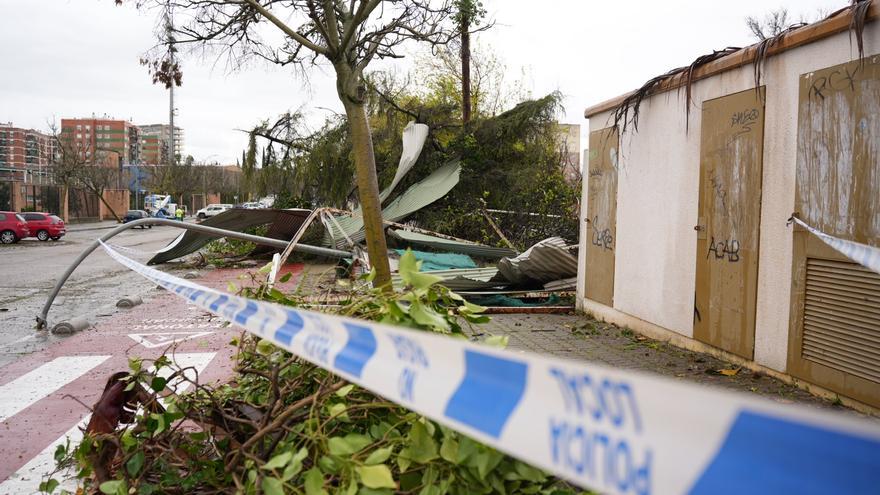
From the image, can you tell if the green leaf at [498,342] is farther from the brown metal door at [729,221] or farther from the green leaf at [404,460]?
the brown metal door at [729,221]

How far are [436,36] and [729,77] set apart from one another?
6.19 m

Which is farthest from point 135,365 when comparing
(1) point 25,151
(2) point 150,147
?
(2) point 150,147

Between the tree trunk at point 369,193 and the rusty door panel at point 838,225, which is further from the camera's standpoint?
the tree trunk at point 369,193

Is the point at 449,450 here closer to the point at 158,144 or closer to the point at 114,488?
the point at 114,488

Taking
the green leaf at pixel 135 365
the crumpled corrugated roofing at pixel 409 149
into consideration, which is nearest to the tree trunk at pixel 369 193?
the green leaf at pixel 135 365

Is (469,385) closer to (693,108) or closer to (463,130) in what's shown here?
(693,108)

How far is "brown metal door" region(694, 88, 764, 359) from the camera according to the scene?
241 inches

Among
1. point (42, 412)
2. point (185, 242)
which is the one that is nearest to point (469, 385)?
point (42, 412)

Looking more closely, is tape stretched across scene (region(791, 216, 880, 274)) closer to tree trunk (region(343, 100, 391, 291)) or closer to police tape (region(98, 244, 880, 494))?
police tape (region(98, 244, 880, 494))

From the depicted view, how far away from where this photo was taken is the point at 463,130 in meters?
19.1

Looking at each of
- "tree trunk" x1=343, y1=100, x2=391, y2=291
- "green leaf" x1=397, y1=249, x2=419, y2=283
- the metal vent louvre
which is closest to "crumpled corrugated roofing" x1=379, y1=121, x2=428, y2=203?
"tree trunk" x1=343, y1=100, x2=391, y2=291

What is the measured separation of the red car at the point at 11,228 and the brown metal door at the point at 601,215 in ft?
94.4

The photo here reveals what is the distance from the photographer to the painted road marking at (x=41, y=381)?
5.60 m

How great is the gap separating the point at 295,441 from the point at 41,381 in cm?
492
